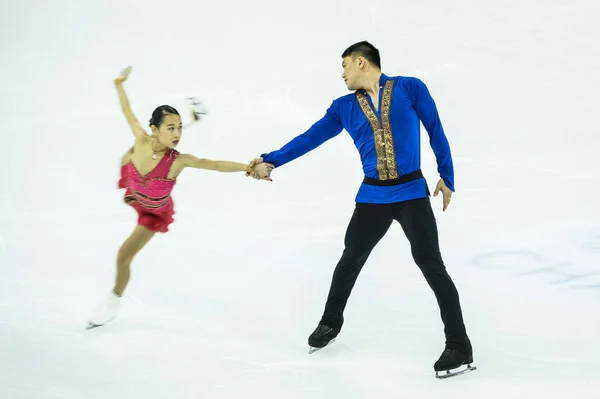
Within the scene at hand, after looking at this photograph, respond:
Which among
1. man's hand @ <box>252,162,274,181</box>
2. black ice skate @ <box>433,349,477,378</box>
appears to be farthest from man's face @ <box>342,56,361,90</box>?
black ice skate @ <box>433,349,477,378</box>

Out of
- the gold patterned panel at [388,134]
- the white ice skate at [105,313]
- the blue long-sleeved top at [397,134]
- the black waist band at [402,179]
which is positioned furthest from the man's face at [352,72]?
the white ice skate at [105,313]

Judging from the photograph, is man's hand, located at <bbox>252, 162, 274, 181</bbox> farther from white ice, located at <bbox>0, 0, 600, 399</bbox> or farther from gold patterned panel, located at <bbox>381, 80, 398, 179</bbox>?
white ice, located at <bbox>0, 0, 600, 399</bbox>

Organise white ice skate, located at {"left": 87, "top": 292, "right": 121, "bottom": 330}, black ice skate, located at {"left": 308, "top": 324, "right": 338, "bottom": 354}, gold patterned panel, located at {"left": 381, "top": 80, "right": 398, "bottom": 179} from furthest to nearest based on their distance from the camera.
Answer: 1. white ice skate, located at {"left": 87, "top": 292, "right": 121, "bottom": 330}
2. black ice skate, located at {"left": 308, "top": 324, "right": 338, "bottom": 354}
3. gold patterned panel, located at {"left": 381, "top": 80, "right": 398, "bottom": 179}

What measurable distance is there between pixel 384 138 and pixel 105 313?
1533mm

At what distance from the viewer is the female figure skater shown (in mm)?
3643

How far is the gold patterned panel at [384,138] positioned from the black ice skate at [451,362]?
74cm

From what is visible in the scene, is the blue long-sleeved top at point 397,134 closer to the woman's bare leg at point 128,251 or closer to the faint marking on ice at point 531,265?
the woman's bare leg at point 128,251

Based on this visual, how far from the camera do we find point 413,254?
3.41 meters

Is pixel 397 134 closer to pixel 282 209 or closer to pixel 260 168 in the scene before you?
pixel 260 168

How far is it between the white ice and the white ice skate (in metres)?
0.06

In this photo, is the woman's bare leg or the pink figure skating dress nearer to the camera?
the pink figure skating dress

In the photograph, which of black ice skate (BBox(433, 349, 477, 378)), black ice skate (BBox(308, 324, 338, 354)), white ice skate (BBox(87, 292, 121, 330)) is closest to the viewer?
black ice skate (BBox(433, 349, 477, 378))

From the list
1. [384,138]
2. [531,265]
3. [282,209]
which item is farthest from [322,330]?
[282,209]

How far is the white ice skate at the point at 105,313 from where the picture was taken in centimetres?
387
